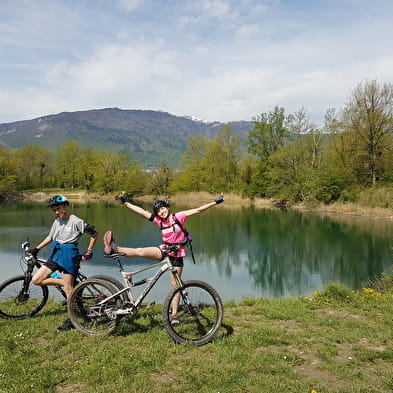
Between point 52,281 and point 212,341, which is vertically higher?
point 52,281

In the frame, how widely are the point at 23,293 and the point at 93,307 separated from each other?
183cm

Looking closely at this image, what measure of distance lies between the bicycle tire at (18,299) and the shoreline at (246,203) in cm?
3188

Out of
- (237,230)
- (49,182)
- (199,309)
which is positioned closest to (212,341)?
(199,309)

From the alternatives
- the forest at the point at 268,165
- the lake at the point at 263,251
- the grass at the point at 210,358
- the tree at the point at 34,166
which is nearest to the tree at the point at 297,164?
the forest at the point at 268,165

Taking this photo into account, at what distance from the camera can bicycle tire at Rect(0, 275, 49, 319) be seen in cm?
575

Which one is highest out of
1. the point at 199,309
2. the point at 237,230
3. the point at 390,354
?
the point at 199,309

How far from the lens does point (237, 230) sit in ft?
92.2

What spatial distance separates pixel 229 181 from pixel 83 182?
3585 centimetres

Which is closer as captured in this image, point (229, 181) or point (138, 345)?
point (138, 345)

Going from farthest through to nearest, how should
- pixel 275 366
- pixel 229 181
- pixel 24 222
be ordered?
pixel 229 181 < pixel 24 222 < pixel 275 366

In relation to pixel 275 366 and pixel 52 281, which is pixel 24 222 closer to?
pixel 52 281

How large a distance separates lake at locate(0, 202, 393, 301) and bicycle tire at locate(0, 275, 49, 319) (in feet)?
13.6

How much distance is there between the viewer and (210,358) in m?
4.20

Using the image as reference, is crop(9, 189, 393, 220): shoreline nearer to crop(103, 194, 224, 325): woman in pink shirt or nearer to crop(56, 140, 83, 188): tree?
crop(56, 140, 83, 188): tree
